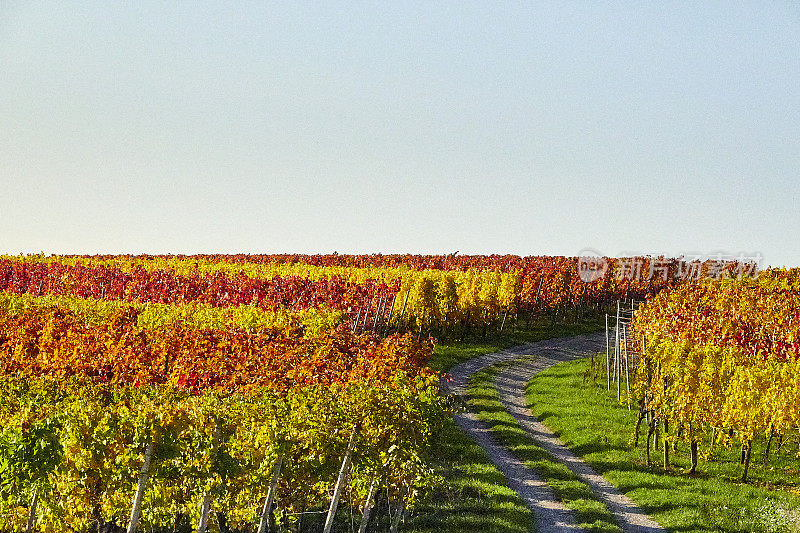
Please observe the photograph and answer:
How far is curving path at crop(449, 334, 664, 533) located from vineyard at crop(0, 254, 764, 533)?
3.66 m

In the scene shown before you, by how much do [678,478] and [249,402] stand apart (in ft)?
52.2

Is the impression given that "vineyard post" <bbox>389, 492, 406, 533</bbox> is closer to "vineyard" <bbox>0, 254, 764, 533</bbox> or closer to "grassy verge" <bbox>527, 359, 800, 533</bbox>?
"vineyard" <bbox>0, 254, 764, 533</bbox>

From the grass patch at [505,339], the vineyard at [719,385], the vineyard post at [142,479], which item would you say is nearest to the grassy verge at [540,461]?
the vineyard at [719,385]

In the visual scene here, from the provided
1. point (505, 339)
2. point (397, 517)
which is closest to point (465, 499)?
point (397, 517)

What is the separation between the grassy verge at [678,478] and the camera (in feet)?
72.2

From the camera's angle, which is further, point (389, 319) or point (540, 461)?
point (389, 319)

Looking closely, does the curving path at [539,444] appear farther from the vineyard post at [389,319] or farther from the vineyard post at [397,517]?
the vineyard post at [389,319]

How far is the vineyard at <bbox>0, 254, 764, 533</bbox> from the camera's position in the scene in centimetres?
1532

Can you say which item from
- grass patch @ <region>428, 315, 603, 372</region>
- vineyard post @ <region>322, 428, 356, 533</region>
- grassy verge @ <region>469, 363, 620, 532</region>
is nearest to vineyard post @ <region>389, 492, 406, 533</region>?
vineyard post @ <region>322, 428, 356, 533</region>

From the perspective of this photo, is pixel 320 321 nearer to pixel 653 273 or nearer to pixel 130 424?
pixel 130 424

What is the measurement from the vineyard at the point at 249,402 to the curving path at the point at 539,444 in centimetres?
366

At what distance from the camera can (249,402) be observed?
16219 mm

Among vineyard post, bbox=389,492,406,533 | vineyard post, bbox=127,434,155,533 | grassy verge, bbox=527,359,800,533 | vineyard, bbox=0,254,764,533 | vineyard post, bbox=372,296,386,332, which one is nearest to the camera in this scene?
vineyard post, bbox=127,434,155,533

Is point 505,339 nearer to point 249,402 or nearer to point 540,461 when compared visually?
point 540,461
